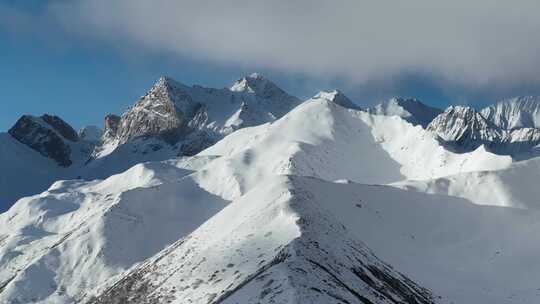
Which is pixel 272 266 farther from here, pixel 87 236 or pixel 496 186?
pixel 87 236

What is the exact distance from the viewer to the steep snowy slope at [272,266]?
46.3m

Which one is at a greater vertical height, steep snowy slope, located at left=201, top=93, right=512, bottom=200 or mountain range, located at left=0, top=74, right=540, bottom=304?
steep snowy slope, located at left=201, top=93, right=512, bottom=200

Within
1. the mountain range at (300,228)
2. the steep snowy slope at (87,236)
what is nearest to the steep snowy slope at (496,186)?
the mountain range at (300,228)

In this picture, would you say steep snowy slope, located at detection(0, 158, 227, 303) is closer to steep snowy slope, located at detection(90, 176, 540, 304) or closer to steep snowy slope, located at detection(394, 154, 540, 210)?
steep snowy slope, located at detection(90, 176, 540, 304)

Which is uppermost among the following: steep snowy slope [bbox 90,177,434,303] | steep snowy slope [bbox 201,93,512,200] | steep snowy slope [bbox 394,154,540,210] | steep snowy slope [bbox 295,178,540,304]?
steep snowy slope [bbox 201,93,512,200]

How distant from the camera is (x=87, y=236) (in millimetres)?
117938

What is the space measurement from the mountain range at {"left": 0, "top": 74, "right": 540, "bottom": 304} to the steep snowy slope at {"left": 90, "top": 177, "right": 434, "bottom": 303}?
202 millimetres

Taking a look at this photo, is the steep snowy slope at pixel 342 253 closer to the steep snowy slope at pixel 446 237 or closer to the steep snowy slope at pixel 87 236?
the steep snowy slope at pixel 446 237

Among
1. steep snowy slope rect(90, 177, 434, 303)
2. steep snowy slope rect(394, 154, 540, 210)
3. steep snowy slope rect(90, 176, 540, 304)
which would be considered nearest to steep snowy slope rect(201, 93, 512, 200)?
steep snowy slope rect(394, 154, 540, 210)

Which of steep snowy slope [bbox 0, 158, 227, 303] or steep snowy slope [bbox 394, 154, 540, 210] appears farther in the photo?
steep snowy slope [bbox 0, 158, 227, 303]

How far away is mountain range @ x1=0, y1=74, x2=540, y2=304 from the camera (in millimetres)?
55062

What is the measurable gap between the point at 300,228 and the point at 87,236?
6783 cm

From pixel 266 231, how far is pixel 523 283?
3423cm

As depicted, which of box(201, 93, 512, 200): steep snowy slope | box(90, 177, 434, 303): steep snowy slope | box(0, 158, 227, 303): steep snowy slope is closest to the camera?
box(90, 177, 434, 303): steep snowy slope
